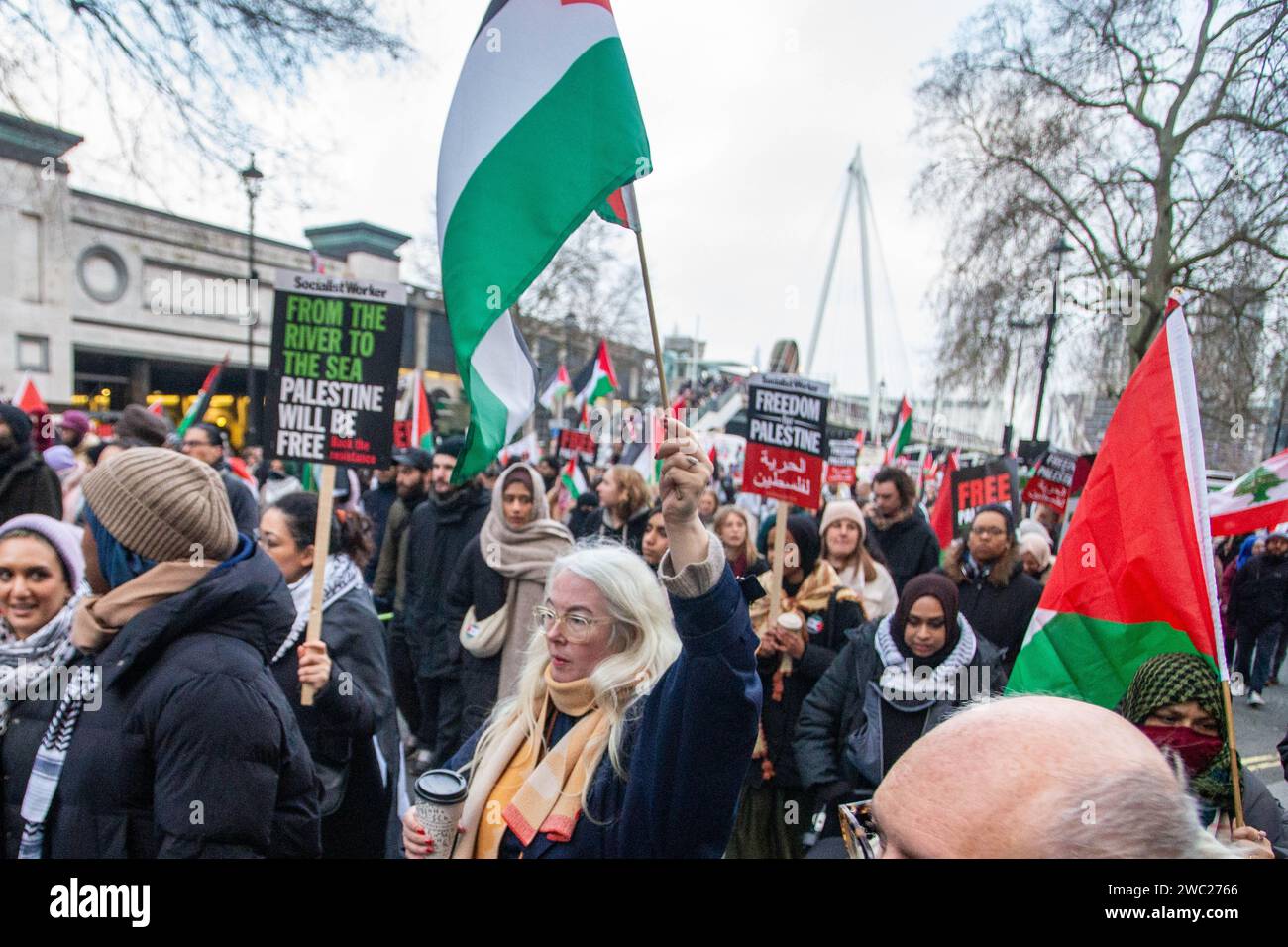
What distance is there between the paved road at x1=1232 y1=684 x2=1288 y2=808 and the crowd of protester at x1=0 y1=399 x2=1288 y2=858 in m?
3.16

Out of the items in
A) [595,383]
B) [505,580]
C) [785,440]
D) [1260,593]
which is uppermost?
[595,383]

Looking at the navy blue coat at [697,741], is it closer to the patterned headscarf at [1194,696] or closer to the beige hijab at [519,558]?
the patterned headscarf at [1194,696]

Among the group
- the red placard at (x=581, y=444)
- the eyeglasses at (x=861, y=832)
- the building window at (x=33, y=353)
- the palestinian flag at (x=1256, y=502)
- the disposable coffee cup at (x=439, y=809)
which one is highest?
the building window at (x=33, y=353)

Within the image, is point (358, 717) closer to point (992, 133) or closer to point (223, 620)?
point (223, 620)

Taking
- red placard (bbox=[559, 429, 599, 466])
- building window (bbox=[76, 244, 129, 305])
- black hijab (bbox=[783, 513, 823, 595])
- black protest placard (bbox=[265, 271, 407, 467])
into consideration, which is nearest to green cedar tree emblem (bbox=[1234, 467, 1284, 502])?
black hijab (bbox=[783, 513, 823, 595])

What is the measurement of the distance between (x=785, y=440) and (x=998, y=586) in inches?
61.8

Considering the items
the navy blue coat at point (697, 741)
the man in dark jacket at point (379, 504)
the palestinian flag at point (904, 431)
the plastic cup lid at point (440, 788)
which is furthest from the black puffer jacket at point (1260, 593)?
the plastic cup lid at point (440, 788)

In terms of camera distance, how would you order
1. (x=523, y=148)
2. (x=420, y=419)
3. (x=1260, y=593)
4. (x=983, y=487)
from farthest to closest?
1. (x=420, y=419)
2. (x=1260, y=593)
3. (x=983, y=487)
4. (x=523, y=148)

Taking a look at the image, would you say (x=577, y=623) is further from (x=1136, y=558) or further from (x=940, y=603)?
(x=940, y=603)

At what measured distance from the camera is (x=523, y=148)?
2359 mm

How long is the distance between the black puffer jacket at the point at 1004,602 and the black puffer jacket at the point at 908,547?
134 cm

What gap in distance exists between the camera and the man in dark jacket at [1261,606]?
8.51 m

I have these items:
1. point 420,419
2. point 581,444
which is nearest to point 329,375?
point 420,419
